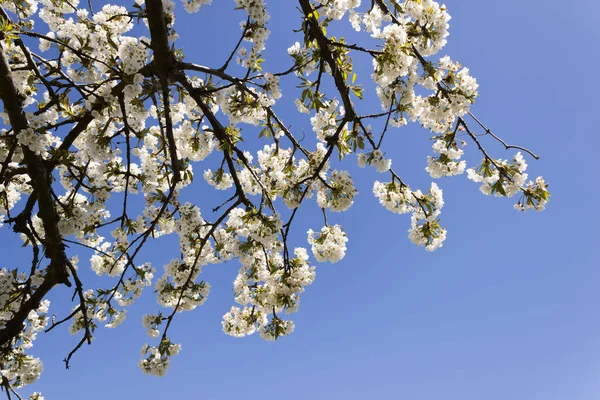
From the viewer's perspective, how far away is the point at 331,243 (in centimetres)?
476

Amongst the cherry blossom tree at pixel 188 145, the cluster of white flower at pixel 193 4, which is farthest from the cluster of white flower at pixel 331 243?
the cluster of white flower at pixel 193 4

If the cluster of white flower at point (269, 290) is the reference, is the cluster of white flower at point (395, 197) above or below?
above

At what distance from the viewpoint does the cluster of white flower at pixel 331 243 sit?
4.77 metres

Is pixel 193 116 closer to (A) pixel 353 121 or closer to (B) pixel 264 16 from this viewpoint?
(B) pixel 264 16

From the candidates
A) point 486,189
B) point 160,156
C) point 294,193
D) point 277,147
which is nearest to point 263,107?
point 277,147

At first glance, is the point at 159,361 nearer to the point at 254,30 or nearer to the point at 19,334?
the point at 19,334

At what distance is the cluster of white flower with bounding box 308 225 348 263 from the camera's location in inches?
188

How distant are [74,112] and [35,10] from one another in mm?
1735

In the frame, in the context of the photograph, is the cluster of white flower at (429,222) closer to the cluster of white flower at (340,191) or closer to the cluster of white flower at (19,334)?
the cluster of white flower at (340,191)

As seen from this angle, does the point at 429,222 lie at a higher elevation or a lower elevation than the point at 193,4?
lower

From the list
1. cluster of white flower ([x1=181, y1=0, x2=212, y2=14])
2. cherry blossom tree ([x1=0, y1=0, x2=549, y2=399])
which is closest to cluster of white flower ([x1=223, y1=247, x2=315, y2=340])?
cherry blossom tree ([x1=0, y1=0, x2=549, y2=399])

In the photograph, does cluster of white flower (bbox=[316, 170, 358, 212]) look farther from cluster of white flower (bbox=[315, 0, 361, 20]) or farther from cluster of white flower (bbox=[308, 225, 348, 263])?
cluster of white flower (bbox=[315, 0, 361, 20])

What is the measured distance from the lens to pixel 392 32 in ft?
11.5

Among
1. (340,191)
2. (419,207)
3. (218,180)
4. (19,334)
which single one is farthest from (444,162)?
(19,334)
